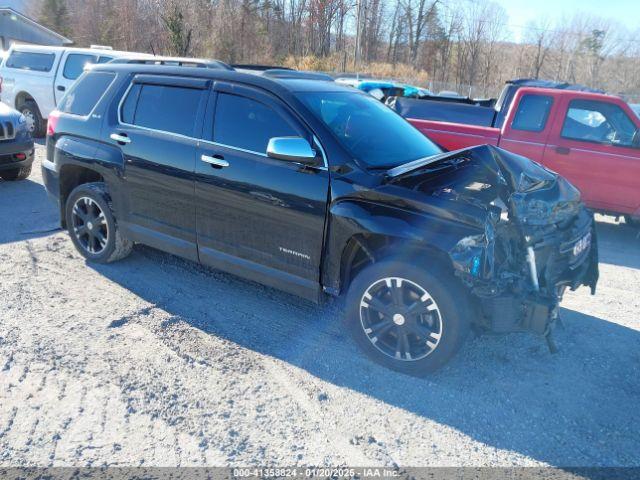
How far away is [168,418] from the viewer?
2.90 meters

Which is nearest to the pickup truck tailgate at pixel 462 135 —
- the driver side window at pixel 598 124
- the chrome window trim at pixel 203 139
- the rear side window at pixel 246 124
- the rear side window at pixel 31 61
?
the driver side window at pixel 598 124

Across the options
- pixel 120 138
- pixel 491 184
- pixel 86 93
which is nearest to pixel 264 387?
pixel 491 184

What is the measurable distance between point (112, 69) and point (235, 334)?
2.87 m

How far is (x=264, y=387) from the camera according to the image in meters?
3.21

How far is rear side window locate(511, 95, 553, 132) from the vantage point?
7.23 metres

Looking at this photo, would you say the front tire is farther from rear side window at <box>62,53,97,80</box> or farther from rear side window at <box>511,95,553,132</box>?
rear side window at <box>62,53,97,80</box>

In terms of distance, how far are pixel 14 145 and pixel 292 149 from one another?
6.17 metres

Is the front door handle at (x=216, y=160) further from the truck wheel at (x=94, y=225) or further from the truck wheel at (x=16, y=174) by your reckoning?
the truck wheel at (x=16, y=174)

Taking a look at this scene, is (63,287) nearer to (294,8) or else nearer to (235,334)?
(235,334)

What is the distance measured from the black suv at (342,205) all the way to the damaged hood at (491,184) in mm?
12

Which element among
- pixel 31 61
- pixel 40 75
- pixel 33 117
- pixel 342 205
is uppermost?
pixel 31 61

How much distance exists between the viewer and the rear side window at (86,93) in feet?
15.7

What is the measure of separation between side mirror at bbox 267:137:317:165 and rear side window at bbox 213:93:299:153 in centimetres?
22

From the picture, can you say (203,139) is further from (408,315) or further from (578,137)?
(578,137)
